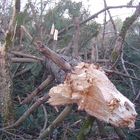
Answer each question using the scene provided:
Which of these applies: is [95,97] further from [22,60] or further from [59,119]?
[22,60]

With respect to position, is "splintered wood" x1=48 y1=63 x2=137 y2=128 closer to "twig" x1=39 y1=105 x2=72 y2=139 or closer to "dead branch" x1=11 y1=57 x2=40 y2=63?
"twig" x1=39 y1=105 x2=72 y2=139

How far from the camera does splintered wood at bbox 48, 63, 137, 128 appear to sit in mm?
2119

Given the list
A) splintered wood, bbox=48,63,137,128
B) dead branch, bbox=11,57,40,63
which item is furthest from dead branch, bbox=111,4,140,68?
dead branch, bbox=11,57,40,63

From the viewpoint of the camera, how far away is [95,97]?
86.0 inches

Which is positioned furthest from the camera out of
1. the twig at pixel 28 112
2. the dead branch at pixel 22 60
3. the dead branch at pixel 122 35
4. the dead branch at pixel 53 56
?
the dead branch at pixel 22 60

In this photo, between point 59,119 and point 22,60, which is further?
point 22,60

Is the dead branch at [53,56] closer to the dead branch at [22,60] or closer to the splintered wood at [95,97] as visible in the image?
the splintered wood at [95,97]

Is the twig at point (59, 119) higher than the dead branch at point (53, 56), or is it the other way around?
the dead branch at point (53, 56)

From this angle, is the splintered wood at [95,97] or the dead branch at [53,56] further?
the dead branch at [53,56]

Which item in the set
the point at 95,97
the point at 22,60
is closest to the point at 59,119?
the point at 95,97

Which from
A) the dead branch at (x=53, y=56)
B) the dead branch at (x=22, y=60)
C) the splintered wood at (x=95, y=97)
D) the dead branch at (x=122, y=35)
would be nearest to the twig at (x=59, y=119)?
the splintered wood at (x=95, y=97)

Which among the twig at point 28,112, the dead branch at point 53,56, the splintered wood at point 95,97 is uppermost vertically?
the dead branch at point 53,56

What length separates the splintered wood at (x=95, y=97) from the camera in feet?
6.95

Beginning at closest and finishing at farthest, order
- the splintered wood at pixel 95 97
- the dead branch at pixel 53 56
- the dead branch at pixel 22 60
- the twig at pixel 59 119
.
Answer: the splintered wood at pixel 95 97, the dead branch at pixel 53 56, the twig at pixel 59 119, the dead branch at pixel 22 60
